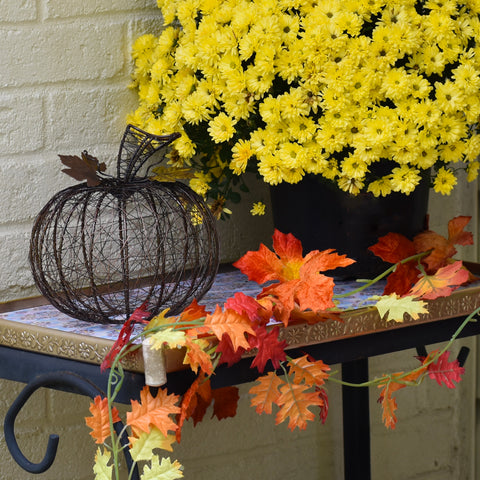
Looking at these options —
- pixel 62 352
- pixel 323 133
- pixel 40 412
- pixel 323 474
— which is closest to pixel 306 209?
pixel 323 133

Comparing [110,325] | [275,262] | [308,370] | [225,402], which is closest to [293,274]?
[275,262]

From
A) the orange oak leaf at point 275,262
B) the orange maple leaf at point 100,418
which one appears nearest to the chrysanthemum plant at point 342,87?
the orange oak leaf at point 275,262

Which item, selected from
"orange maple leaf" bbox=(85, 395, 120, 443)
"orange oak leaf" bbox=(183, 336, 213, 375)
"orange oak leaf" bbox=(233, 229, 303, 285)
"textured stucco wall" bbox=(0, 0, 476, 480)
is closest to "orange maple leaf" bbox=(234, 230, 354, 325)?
"orange oak leaf" bbox=(233, 229, 303, 285)

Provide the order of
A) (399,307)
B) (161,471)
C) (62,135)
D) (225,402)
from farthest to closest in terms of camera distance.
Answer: (225,402) → (62,135) → (399,307) → (161,471)

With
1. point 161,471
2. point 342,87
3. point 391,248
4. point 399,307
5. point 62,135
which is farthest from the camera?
point 62,135

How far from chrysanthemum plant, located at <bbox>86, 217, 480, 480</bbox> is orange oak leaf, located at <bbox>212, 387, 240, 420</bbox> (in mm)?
387

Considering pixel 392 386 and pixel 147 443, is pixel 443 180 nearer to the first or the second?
pixel 392 386

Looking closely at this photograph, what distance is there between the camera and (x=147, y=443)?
2.56ft

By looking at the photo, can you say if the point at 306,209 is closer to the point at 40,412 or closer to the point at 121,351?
the point at 121,351

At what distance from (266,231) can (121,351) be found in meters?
0.61

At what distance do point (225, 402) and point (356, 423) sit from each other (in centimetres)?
23

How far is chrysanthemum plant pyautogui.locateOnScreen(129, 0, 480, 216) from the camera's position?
0.98m

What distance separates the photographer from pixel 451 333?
104 cm

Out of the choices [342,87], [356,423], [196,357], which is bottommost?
[356,423]
